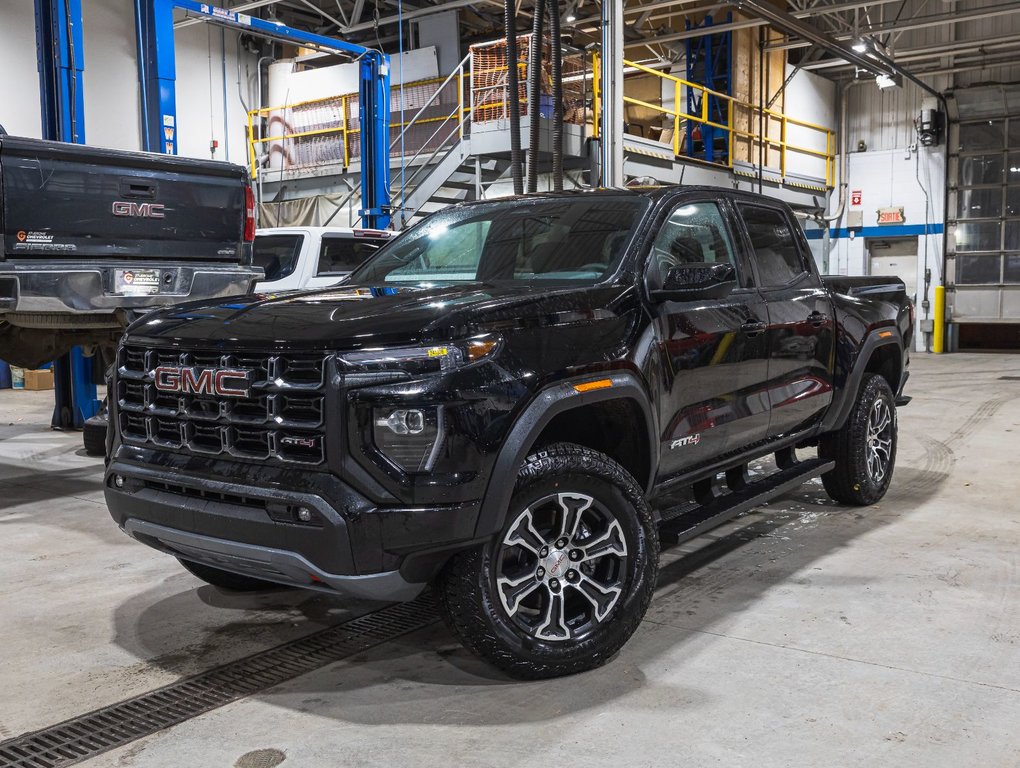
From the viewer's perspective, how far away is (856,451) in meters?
5.59

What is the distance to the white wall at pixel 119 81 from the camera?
1447cm

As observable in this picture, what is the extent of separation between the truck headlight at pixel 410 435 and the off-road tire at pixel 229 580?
150cm

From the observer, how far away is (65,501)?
623 centimetres

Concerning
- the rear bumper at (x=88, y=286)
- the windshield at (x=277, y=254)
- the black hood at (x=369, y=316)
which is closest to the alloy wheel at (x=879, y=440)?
the black hood at (x=369, y=316)

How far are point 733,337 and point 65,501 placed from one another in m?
4.44

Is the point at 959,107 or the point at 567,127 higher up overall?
the point at 959,107

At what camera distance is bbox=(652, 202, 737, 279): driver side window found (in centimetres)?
395

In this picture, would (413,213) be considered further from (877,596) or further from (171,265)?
(877,596)

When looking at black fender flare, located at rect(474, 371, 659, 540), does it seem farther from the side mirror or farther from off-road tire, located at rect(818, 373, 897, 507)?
off-road tire, located at rect(818, 373, 897, 507)

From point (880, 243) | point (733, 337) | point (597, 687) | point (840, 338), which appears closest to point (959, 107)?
point (880, 243)

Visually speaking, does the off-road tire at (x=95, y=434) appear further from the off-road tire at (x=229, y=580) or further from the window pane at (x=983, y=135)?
the window pane at (x=983, y=135)

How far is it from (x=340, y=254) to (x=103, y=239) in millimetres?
3846

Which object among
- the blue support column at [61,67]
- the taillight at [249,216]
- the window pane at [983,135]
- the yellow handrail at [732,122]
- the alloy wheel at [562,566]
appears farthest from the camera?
the window pane at [983,135]

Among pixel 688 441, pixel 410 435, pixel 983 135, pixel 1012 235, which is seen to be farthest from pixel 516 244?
pixel 983 135
